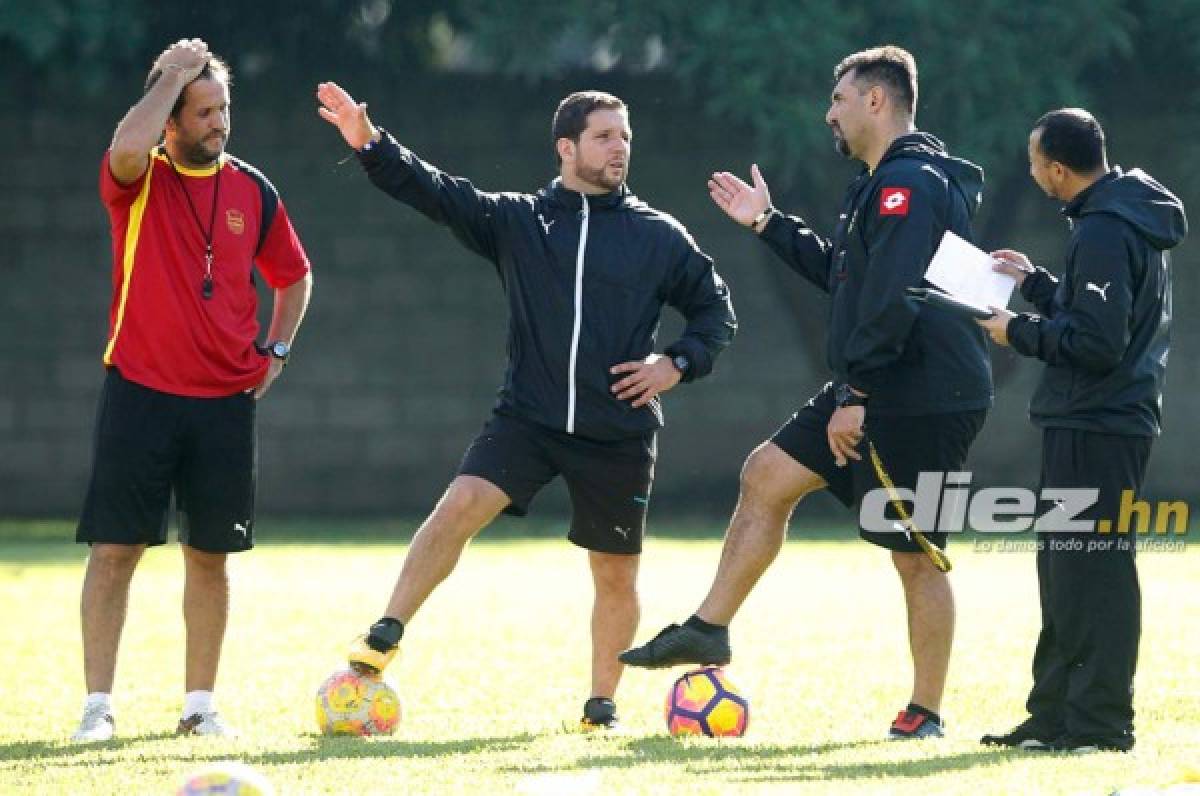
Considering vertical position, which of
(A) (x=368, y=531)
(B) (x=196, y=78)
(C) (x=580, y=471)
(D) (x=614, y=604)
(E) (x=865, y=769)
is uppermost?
(B) (x=196, y=78)

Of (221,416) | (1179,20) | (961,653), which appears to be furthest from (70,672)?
(1179,20)

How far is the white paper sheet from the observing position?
7691mm

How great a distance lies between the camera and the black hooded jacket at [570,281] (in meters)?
8.34

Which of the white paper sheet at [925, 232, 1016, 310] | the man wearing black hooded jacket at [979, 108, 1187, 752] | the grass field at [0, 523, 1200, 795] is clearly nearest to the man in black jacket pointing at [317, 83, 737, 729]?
the grass field at [0, 523, 1200, 795]

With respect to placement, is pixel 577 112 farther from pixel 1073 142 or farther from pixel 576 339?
pixel 1073 142

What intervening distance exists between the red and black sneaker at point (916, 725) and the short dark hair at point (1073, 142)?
2014 mm

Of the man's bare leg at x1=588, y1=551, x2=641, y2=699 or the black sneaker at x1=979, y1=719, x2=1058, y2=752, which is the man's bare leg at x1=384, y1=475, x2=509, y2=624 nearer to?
the man's bare leg at x1=588, y1=551, x2=641, y2=699

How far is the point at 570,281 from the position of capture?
329 inches

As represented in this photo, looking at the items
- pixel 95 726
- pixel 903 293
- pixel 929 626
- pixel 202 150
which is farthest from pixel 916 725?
pixel 202 150

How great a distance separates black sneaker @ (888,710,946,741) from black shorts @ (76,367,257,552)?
8.35ft

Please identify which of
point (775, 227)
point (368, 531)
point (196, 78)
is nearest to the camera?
point (196, 78)

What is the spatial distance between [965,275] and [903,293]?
0.75 feet

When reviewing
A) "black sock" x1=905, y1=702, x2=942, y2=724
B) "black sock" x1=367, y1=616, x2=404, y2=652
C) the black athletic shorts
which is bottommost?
"black sock" x1=905, y1=702, x2=942, y2=724

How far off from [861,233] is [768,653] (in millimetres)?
3181
